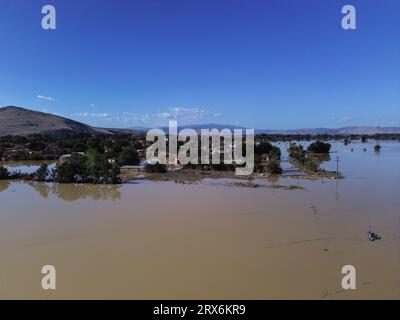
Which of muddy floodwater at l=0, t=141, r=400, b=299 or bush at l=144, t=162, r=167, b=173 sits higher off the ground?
bush at l=144, t=162, r=167, b=173

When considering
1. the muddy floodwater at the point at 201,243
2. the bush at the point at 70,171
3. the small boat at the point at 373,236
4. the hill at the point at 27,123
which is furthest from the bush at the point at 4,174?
the hill at the point at 27,123

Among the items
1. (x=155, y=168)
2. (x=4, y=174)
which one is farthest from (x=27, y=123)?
(x=155, y=168)

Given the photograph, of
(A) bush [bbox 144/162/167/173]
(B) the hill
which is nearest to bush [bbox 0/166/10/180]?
(A) bush [bbox 144/162/167/173]

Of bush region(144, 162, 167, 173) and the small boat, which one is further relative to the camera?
bush region(144, 162, 167, 173)

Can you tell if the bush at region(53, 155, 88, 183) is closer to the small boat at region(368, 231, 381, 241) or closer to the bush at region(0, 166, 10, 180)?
the bush at region(0, 166, 10, 180)

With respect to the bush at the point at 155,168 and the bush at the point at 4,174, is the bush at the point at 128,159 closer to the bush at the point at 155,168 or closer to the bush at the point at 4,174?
the bush at the point at 155,168

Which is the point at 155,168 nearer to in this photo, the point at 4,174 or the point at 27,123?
the point at 4,174

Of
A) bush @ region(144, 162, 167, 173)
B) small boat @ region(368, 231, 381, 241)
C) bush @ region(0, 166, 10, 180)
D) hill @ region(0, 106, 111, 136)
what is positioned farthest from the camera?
hill @ region(0, 106, 111, 136)

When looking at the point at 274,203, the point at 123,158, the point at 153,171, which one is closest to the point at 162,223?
the point at 274,203

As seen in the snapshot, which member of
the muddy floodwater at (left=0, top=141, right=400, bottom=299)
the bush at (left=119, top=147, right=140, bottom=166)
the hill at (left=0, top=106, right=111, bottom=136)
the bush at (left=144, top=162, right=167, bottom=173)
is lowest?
the muddy floodwater at (left=0, top=141, right=400, bottom=299)

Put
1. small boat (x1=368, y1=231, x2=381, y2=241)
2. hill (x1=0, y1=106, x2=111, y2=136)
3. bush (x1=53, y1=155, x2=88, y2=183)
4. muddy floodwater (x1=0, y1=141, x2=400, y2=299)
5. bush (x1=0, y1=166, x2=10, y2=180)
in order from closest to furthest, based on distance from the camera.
A: 1. muddy floodwater (x1=0, y1=141, x2=400, y2=299)
2. small boat (x1=368, y1=231, x2=381, y2=241)
3. bush (x1=53, y1=155, x2=88, y2=183)
4. bush (x1=0, y1=166, x2=10, y2=180)
5. hill (x1=0, y1=106, x2=111, y2=136)
